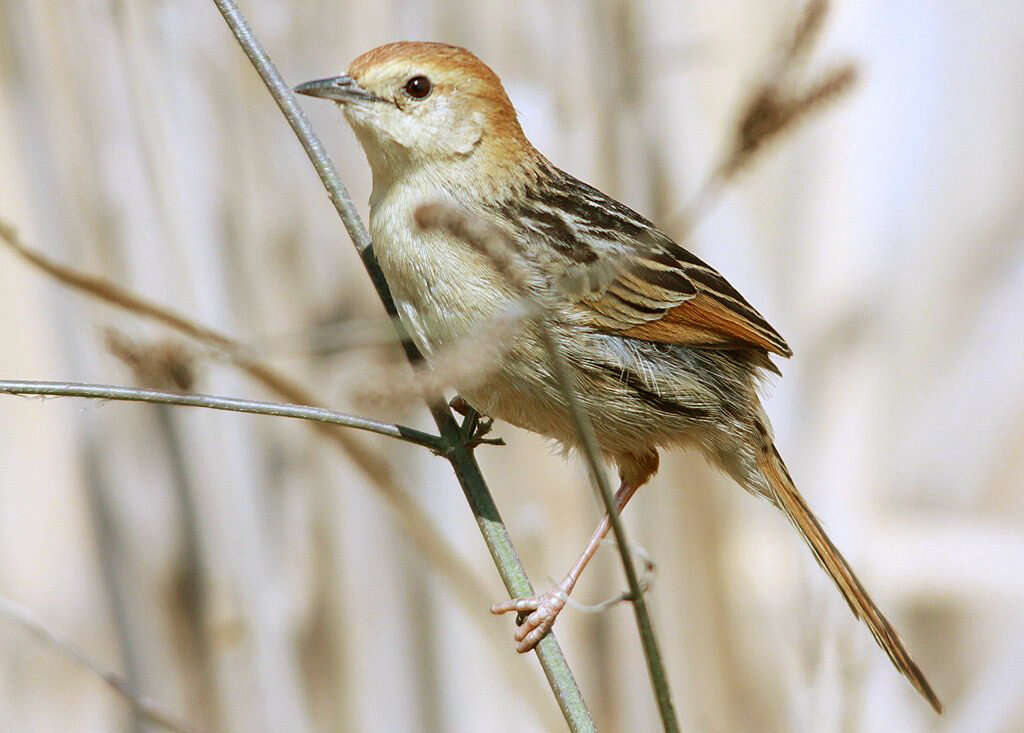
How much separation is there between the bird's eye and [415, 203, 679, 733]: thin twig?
3.49 ft

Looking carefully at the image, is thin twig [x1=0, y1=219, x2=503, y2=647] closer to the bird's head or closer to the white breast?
the white breast

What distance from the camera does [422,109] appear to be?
225 cm

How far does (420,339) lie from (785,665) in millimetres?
2170

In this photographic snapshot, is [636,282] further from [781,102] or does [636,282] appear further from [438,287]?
[781,102]

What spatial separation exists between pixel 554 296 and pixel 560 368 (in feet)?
3.25

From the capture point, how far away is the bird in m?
2.08

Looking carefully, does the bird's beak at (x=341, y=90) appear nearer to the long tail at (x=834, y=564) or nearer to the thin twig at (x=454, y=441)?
the thin twig at (x=454, y=441)

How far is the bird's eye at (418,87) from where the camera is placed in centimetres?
224

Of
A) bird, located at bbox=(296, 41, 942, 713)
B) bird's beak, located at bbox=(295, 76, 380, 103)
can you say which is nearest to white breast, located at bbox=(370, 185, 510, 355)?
bird, located at bbox=(296, 41, 942, 713)

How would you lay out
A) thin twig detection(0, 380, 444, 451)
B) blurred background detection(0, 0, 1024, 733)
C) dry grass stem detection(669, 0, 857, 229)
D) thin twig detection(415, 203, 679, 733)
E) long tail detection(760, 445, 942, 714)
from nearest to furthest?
1. thin twig detection(415, 203, 679, 733)
2. thin twig detection(0, 380, 444, 451)
3. dry grass stem detection(669, 0, 857, 229)
4. long tail detection(760, 445, 942, 714)
5. blurred background detection(0, 0, 1024, 733)

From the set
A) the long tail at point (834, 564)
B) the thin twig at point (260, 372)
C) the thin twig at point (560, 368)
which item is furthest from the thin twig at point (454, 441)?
the long tail at point (834, 564)

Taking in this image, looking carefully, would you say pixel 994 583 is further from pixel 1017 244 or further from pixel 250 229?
pixel 250 229

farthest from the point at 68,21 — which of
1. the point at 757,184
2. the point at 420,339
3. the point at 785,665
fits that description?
the point at 785,665

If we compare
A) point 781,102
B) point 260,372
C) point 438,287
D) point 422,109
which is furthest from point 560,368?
point 422,109
